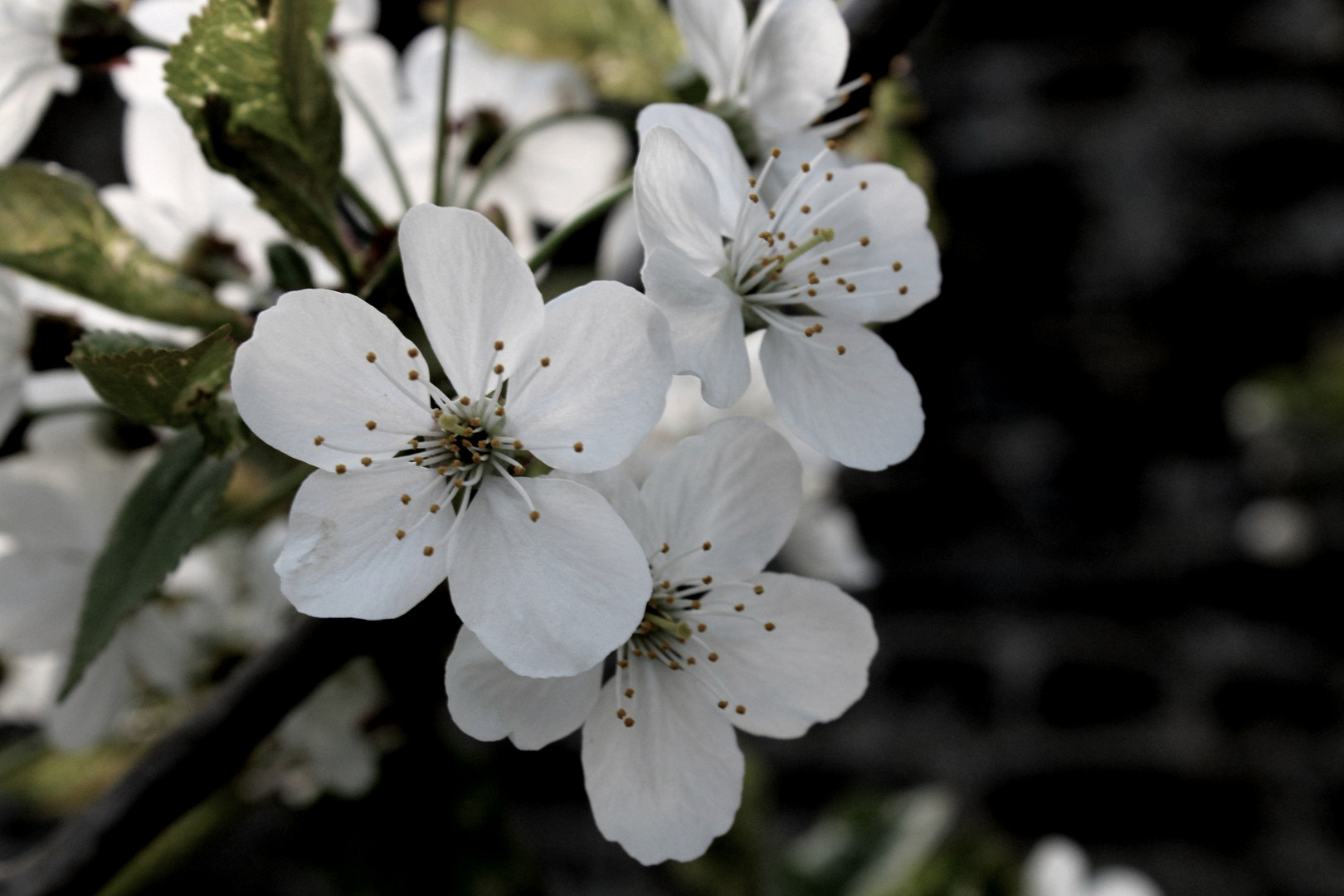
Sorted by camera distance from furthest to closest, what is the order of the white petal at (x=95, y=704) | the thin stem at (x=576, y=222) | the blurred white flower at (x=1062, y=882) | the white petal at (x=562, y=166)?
the blurred white flower at (x=1062, y=882)
the white petal at (x=562, y=166)
the white petal at (x=95, y=704)
the thin stem at (x=576, y=222)

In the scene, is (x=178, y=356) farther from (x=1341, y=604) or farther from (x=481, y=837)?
(x=1341, y=604)

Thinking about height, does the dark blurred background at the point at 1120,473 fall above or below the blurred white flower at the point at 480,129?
below

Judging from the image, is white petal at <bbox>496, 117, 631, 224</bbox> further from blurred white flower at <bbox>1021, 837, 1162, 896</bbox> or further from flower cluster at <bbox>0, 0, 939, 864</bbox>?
blurred white flower at <bbox>1021, 837, 1162, 896</bbox>

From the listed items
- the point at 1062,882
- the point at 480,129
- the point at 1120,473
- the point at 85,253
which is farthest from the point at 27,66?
the point at 1120,473

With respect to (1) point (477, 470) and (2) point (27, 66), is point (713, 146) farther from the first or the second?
(2) point (27, 66)

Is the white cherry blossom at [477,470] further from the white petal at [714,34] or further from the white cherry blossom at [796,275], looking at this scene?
the white petal at [714,34]

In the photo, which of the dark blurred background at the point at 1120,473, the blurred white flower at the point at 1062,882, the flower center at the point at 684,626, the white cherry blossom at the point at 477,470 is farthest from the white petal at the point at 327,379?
the dark blurred background at the point at 1120,473

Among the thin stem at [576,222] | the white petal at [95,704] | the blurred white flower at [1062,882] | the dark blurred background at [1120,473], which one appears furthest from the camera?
the dark blurred background at [1120,473]

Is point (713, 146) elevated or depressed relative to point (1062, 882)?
elevated
